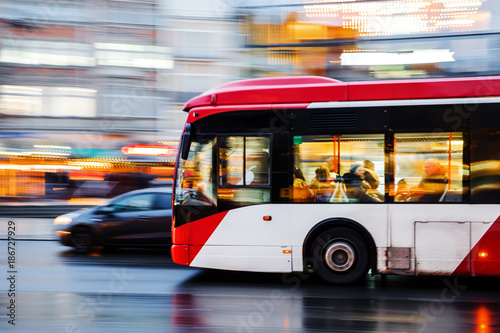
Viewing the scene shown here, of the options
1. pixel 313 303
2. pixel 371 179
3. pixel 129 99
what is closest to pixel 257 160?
pixel 371 179

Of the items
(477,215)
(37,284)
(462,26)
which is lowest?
(37,284)

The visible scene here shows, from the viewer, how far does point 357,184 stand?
729cm

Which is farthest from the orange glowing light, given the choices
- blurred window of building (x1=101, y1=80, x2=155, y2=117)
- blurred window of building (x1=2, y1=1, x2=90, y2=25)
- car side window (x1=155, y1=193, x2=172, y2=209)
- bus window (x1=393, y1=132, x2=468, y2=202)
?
bus window (x1=393, y1=132, x2=468, y2=202)

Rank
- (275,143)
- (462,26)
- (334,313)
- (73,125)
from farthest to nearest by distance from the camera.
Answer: (73,125) → (462,26) → (275,143) → (334,313)

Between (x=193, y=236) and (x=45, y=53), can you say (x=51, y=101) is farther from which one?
(x=193, y=236)

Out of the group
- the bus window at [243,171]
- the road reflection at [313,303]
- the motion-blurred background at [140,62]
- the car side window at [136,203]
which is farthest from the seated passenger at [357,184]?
the motion-blurred background at [140,62]

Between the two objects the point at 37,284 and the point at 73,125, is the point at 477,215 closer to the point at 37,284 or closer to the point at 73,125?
the point at 37,284

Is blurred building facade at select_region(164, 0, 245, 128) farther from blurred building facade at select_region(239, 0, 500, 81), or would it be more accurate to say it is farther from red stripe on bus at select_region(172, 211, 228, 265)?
red stripe on bus at select_region(172, 211, 228, 265)

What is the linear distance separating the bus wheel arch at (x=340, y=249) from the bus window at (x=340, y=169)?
0.42 m

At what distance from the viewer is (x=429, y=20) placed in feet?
56.2

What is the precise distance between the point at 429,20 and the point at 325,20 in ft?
12.3

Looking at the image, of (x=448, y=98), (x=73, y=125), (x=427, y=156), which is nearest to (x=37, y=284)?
(x=427, y=156)

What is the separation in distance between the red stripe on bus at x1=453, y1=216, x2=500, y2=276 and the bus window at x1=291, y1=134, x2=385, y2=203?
1517 millimetres

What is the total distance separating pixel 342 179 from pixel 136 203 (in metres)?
5.07
